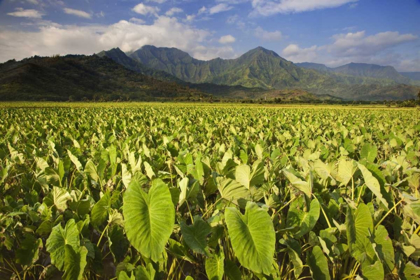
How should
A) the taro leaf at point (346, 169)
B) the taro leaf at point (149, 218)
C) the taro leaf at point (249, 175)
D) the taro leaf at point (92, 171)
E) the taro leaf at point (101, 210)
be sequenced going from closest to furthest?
1. the taro leaf at point (149, 218)
2. the taro leaf at point (101, 210)
3. the taro leaf at point (249, 175)
4. the taro leaf at point (346, 169)
5. the taro leaf at point (92, 171)

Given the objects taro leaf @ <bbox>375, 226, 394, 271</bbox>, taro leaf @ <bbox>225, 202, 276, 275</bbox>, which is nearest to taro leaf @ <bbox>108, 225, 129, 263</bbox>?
taro leaf @ <bbox>225, 202, 276, 275</bbox>

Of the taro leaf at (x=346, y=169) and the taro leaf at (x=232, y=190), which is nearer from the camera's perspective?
the taro leaf at (x=232, y=190)

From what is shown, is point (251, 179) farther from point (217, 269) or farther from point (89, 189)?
point (89, 189)

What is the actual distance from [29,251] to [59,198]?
36cm

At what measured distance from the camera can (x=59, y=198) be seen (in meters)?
1.79

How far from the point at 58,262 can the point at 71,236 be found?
0.16 meters

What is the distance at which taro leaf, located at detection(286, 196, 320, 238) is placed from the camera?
1451 mm

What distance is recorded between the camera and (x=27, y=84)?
6203 cm

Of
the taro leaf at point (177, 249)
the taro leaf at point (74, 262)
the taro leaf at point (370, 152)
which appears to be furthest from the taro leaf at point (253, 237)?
the taro leaf at point (370, 152)

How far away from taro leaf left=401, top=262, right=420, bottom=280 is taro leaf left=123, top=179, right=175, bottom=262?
4.20ft

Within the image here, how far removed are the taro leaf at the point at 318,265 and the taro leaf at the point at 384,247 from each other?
26 centimetres

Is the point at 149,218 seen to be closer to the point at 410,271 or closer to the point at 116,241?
the point at 116,241

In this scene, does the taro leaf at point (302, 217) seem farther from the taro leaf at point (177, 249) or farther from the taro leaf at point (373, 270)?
the taro leaf at point (177, 249)

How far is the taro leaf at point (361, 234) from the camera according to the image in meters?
1.29
